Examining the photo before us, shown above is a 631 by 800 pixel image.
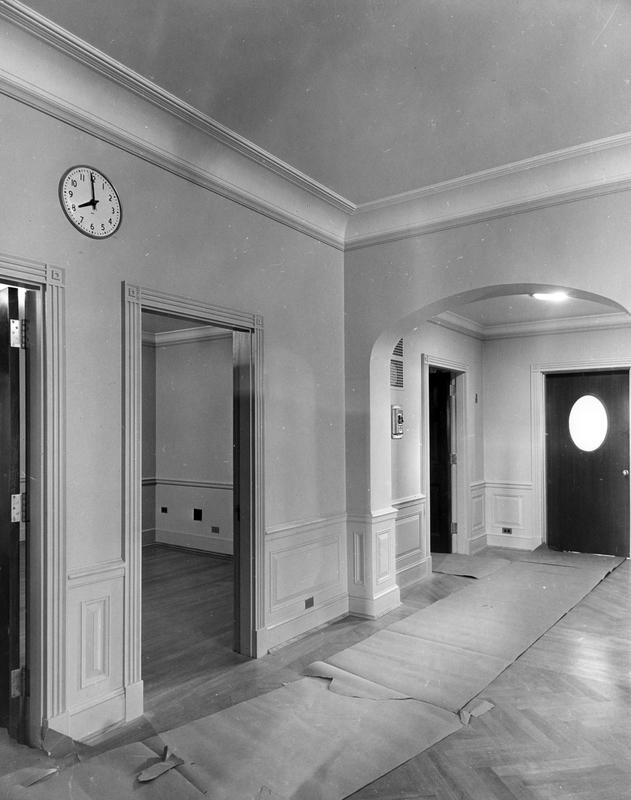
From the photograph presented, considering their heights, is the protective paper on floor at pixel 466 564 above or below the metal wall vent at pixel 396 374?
below

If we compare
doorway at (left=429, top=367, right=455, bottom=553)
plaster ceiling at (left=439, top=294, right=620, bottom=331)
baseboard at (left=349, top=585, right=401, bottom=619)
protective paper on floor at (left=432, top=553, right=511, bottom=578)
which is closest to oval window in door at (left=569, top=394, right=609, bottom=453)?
plaster ceiling at (left=439, top=294, right=620, bottom=331)

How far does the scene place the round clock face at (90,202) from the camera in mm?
2678

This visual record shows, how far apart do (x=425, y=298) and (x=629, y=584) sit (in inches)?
132

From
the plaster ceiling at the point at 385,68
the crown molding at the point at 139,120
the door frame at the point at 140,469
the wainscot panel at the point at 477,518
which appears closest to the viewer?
the plaster ceiling at the point at 385,68

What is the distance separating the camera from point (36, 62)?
99.0 inches

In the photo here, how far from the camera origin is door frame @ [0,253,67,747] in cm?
255

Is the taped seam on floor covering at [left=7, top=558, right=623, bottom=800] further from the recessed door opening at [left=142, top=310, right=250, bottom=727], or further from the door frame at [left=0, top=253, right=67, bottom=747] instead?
the recessed door opening at [left=142, top=310, right=250, bottom=727]

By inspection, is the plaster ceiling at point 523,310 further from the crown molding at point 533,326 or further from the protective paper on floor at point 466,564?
the protective paper on floor at point 466,564

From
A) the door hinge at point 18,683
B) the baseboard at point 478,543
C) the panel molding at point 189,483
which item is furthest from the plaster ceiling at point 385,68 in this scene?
the baseboard at point 478,543

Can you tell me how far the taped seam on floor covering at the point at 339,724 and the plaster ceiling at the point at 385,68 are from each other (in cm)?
297

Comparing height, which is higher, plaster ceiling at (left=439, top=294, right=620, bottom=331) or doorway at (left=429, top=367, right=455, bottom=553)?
plaster ceiling at (left=439, top=294, right=620, bottom=331)

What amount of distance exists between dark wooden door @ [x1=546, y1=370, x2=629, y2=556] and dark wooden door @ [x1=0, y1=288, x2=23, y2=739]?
20.0 feet

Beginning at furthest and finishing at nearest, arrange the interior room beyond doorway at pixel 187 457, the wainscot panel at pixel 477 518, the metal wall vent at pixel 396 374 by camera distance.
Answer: the wainscot panel at pixel 477 518 < the interior room beyond doorway at pixel 187 457 < the metal wall vent at pixel 396 374

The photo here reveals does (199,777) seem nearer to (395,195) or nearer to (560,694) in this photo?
(560,694)
